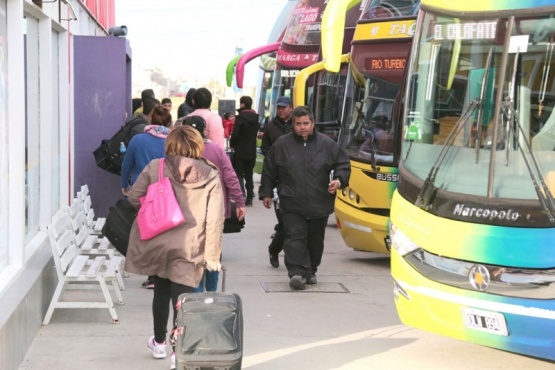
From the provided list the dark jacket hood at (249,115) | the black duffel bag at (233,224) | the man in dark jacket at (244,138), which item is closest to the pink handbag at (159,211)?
the black duffel bag at (233,224)

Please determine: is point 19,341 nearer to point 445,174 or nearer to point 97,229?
point 445,174

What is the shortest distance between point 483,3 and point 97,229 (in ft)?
19.3

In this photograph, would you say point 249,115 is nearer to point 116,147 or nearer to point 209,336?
point 116,147

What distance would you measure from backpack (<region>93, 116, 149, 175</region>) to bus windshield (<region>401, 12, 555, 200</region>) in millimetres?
4875

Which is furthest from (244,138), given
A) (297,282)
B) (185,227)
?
(185,227)

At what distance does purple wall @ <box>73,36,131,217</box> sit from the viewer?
1295cm

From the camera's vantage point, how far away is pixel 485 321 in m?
6.56

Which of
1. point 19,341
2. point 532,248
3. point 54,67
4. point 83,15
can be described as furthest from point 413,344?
point 83,15

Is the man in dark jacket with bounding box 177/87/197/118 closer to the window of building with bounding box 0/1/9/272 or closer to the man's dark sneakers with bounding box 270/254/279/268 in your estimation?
the man's dark sneakers with bounding box 270/254/279/268

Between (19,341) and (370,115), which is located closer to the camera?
(19,341)

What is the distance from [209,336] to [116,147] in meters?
6.13

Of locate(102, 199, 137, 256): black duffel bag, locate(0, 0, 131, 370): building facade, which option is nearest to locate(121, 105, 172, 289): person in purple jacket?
locate(0, 0, 131, 370): building facade

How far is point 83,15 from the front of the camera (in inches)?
557

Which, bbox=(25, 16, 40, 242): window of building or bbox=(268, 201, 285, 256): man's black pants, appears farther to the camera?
bbox=(268, 201, 285, 256): man's black pants
